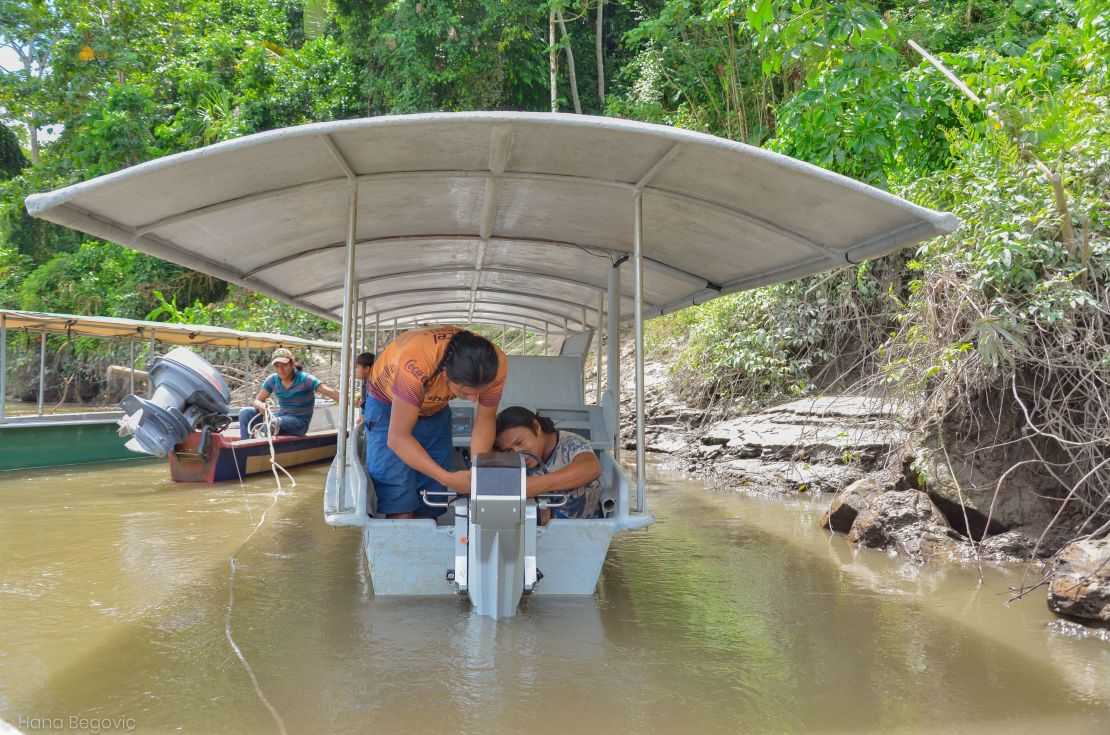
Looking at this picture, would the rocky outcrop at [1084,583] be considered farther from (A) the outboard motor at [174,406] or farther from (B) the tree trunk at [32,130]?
(B) the tree trunk at [32,130]

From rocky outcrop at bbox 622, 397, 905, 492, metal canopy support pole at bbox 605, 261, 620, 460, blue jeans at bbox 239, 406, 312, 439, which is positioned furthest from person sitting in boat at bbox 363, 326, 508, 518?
→ blue jeans at bbox 239, 406, 312, 439

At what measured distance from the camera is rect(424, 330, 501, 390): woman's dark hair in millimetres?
4125

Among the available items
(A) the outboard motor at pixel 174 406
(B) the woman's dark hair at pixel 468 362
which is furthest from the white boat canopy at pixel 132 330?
(B) the woman's dark hair at pixel 468 362

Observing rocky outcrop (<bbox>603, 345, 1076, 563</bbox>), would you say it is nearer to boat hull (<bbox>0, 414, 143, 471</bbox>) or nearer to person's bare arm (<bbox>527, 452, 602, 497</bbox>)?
person's bare arm (<bbox>527, 452, 602, 497</bbox>)

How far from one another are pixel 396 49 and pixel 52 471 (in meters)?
12.6

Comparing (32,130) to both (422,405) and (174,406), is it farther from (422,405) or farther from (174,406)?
(422,405)

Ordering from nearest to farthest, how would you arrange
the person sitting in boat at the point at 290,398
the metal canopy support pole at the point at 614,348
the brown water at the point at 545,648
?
1. the brown water at the point at 545,648
2. the metal canopy support pole at the point at 614,348
3. the person sitting in boat at the point at 290,398

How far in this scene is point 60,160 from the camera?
22266 millimetres

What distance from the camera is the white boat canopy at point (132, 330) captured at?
32.3ft

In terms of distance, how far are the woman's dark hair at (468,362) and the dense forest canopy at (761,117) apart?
352cm

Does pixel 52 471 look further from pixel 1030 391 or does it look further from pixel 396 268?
pixel 1030 391

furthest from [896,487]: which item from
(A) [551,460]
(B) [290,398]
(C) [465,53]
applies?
(C) [465,53]

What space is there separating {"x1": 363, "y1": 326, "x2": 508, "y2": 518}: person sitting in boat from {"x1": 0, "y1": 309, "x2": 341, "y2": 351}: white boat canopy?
660cm

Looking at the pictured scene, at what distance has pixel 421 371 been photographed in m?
4.21
